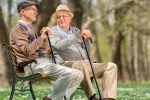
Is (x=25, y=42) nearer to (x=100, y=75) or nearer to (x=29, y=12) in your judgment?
(x=29, y=12)

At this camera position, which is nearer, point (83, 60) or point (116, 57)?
point (83, 60)

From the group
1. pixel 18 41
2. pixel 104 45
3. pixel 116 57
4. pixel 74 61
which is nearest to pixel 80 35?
pixel 74 61

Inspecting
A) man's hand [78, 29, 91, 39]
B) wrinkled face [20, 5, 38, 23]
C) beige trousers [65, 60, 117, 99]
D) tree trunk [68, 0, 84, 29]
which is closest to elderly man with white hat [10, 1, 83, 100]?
wrinkled face [20, 5, 38, 23]

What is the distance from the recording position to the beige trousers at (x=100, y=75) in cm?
726

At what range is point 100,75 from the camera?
7.50 meters

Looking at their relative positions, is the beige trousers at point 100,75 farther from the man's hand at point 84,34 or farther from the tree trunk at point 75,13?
the tree trunk at point 75,13

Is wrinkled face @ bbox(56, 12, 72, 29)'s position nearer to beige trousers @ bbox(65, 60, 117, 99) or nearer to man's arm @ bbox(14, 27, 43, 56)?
beige trousers @ bbox(65, 60, 117, 99)

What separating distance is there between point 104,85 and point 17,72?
138cm

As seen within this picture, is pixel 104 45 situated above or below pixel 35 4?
below

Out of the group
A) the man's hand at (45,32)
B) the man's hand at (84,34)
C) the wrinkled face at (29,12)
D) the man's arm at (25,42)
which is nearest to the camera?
the man's arm at (25,42)

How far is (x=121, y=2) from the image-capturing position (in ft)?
101

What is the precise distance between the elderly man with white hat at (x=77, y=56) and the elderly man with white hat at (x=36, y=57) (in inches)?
16.0

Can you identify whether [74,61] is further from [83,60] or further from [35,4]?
[35,4]

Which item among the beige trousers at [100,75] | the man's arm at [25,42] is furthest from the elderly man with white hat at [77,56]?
the man's arm at [25,42]
